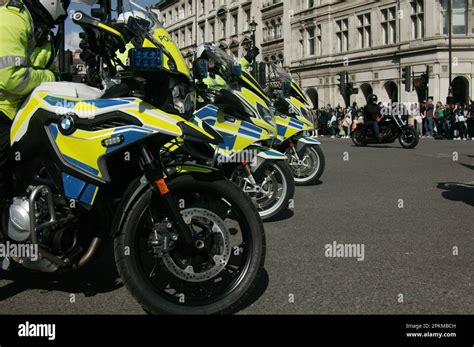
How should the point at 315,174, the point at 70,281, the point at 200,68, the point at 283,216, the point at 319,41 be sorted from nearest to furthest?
the point at 70,281
the point at 200,68
the point at 283,216
the point at 315,174
the point at 319,41

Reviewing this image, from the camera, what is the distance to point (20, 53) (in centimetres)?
326

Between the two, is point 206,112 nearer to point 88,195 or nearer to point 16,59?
point 16,59

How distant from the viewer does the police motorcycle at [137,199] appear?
2961 mm

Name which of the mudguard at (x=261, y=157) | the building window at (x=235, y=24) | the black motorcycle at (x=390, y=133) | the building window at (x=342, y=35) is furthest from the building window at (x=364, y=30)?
the mudguard at (x=261, y=157)

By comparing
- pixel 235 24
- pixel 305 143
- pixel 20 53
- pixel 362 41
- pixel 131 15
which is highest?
pixel 235 24

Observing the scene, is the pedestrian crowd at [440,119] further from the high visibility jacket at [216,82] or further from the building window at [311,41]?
the building window at [311,41]

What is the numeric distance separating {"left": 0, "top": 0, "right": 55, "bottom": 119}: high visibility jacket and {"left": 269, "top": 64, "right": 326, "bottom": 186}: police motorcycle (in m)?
5.03

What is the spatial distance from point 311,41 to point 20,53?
49.2 m

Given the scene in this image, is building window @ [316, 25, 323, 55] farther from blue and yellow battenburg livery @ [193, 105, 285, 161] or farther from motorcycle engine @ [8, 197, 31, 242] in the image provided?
motorcycle engine @ [8, 197, 31, 242]

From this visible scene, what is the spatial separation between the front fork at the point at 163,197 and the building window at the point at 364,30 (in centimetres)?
4335

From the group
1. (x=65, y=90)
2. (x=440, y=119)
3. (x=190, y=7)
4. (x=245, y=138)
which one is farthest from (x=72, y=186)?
(x=190, y=7)

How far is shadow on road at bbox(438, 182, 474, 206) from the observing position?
7.32m

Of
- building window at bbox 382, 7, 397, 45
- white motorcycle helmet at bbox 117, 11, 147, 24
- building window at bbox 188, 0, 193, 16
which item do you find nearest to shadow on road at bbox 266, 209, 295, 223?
white motorcycle helmet at bbox 117, 11, 147, 24
